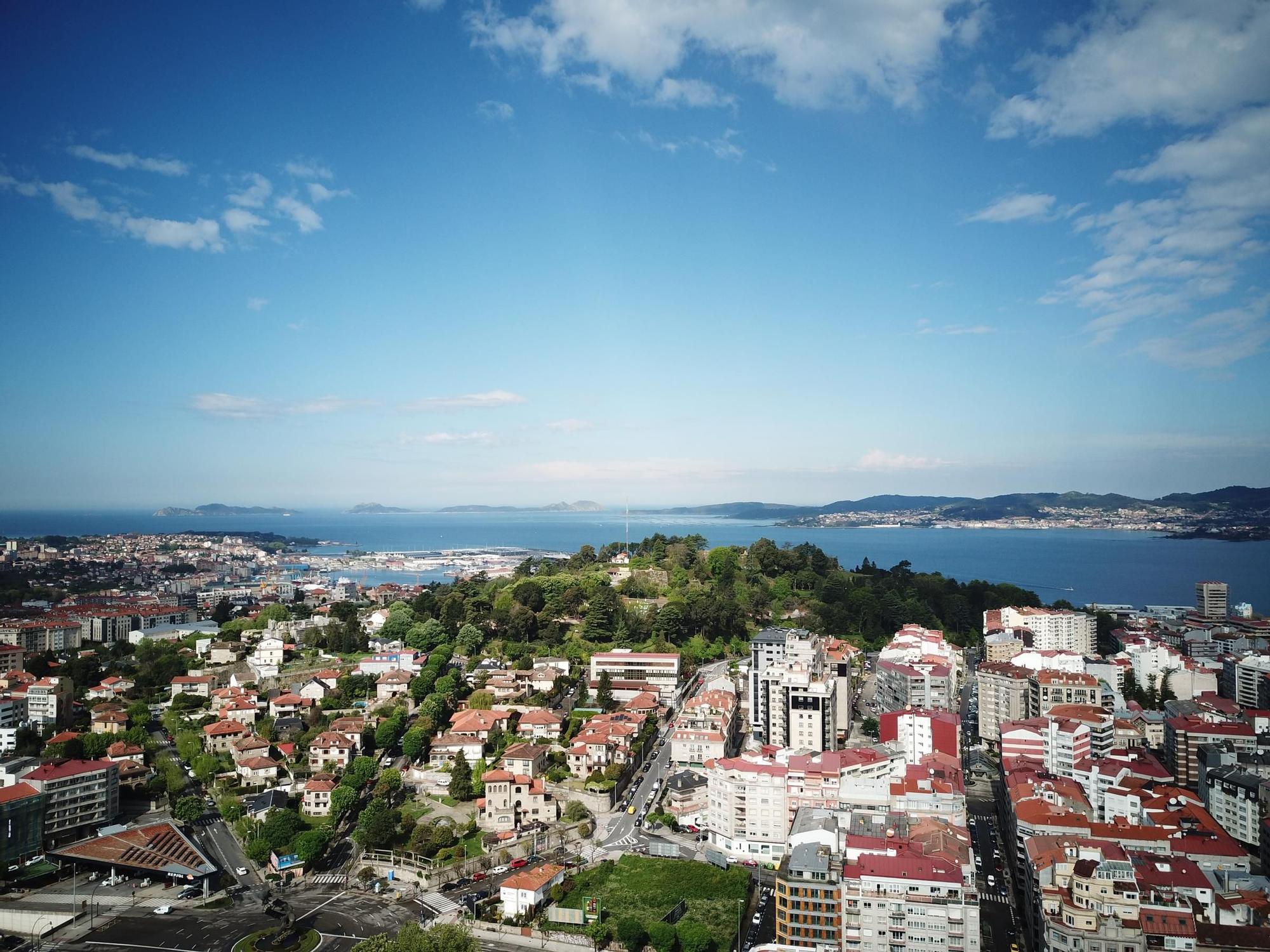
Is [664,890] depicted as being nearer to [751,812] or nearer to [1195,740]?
[751,812]

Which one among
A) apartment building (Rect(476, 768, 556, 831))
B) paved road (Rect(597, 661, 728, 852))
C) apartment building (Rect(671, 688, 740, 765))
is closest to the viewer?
paved road (Rect(597, 661, 728, 852))

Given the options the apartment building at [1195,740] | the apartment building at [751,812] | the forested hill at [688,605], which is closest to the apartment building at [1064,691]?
the apartment building at [1195,740]

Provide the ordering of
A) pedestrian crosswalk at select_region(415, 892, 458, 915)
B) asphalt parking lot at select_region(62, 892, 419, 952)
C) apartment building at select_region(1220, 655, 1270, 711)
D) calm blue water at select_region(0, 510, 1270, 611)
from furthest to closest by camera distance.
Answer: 1. calm blue water at select_region(0, 510, 1270, 611)
2. apartment building at select_region(1220, 655, 1270, 711)
3. pedestrian crosswalk at select_region(415, 892, 458, 915)
4. asphalt parking lot at select_region(62, 892, 419, 952)

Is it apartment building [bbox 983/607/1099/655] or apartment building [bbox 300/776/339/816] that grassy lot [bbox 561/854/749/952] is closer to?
apartment building [bbox 300/776/339/816]

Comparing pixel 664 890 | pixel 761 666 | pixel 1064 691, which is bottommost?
pixel 664 890

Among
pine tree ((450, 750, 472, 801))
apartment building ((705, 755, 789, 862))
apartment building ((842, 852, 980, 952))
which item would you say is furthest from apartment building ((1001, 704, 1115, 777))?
pine tree ((450, 750, 472, 801))

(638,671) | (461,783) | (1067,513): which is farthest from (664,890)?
(1067,513)

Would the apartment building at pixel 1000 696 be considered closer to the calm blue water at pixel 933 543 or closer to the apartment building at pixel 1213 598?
the apartment building at pixel 1213 598
